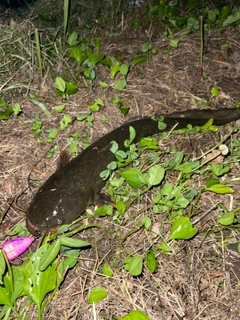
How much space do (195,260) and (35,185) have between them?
4.38 ft

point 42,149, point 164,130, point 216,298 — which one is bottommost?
point 216,298

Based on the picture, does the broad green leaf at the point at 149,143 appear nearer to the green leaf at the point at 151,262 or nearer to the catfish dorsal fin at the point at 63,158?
the catfish dorsal fin at the point at 63,158

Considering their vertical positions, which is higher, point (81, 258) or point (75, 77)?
point (75, 77)

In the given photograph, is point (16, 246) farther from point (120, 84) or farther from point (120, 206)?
point (120, 84)

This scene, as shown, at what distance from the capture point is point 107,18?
452 cm

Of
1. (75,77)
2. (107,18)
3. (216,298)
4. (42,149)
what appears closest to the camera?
(216,298)

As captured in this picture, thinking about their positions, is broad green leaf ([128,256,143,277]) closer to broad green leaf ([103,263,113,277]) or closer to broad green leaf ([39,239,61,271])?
broad green leaf ([103,263,113,277])

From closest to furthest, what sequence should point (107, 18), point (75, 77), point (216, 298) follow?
point (216, 298) → point (75, 77) → point (107, 18)

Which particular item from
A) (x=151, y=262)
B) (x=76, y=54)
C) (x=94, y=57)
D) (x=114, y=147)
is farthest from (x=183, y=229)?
(x=76, y=54)

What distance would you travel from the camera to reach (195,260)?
253cm

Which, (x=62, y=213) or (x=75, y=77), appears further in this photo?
(x=75, y=77)

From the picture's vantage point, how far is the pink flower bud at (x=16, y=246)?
2.47m

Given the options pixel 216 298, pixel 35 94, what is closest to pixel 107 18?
pixel 35 94

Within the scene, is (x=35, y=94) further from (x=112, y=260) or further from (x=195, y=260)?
(x=195, y=260)
